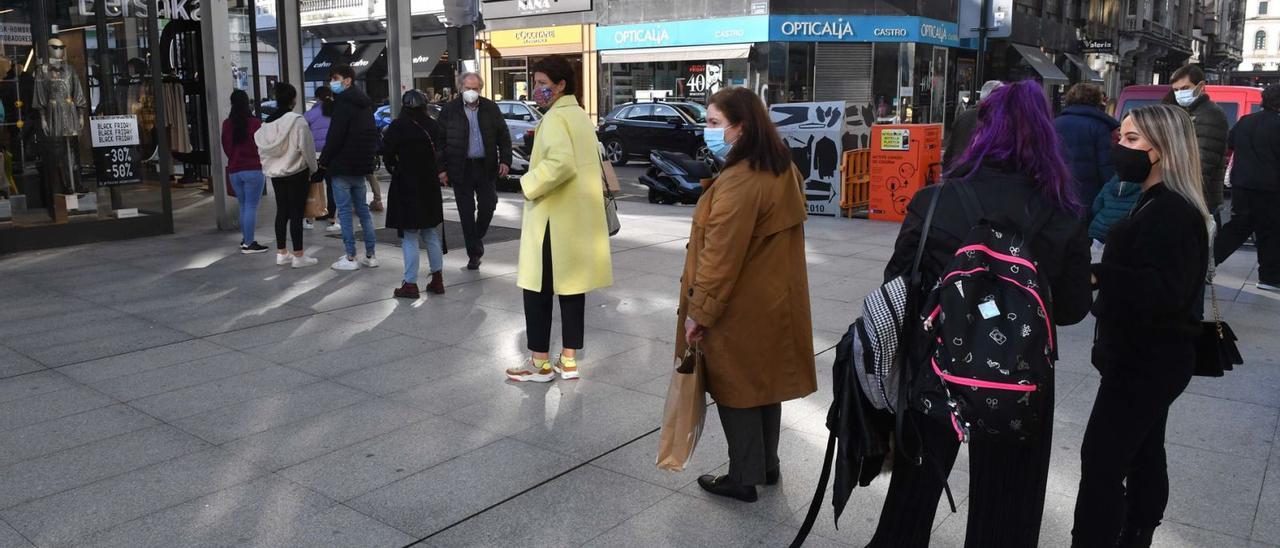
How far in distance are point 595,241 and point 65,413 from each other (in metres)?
2.84

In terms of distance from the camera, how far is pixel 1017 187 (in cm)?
279

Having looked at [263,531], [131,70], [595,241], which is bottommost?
[263,531]

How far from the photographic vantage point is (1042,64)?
113 ft

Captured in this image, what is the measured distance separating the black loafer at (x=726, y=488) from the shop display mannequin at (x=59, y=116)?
9.15 meters

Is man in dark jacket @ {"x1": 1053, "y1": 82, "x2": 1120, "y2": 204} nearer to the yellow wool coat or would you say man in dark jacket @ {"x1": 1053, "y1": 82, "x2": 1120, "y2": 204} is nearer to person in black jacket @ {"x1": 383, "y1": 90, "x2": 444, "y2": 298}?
the yellow wool coat

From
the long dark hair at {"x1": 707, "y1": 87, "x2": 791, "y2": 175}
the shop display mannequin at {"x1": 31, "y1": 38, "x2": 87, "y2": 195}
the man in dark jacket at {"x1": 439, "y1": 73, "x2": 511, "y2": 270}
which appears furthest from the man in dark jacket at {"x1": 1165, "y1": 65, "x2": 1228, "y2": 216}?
the shop display mannequin at {"x1": 31, "y1": 38, "x2": 87, "y2": 195}

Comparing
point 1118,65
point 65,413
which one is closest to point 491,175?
point 65,413

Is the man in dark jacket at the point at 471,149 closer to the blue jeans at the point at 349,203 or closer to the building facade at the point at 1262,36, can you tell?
the blue jeans at the point at 349,203

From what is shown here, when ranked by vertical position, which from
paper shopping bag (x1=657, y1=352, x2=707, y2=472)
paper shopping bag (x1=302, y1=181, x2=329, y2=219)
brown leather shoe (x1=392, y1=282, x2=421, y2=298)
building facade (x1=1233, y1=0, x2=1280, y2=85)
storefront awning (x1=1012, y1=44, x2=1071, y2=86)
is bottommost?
brown leather shoe (x1=392, y1=282, x2=421, y2=298)

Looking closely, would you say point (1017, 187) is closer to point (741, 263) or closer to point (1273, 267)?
point (741, 263)

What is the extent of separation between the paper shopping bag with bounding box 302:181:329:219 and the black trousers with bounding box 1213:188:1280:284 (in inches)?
309

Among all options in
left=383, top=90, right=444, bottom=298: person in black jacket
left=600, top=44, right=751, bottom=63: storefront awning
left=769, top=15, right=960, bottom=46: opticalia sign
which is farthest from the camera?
left=600, top=44, right=751, bottom=63: storefront awning

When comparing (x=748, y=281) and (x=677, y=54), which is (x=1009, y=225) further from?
(x=677, y=54)

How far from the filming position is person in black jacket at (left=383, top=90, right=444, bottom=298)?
7.59 metres
